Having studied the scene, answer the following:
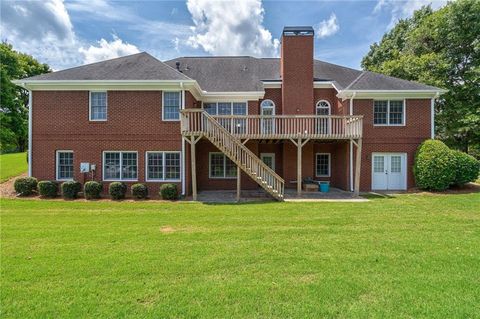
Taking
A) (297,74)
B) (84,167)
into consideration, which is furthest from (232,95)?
(84,167)

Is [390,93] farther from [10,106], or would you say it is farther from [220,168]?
[10,106]

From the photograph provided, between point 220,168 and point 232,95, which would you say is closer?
point 232,95

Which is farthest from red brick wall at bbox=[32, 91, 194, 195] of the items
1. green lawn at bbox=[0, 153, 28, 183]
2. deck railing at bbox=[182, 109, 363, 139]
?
green lawn at bbox=[0, 153, 28, 183]

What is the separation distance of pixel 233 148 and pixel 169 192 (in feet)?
11.8

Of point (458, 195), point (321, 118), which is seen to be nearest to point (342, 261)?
point (321, 118)

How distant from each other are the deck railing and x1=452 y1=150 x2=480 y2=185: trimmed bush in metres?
5.25

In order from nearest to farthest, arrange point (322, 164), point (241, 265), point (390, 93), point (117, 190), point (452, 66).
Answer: point (241, 265) < point (117, 190) < point (390, 93) < point (322, 164) < point (452, 66)

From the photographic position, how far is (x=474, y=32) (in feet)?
70.1

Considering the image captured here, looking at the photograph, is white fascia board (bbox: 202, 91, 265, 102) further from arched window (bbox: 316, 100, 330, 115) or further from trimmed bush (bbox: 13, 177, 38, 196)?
trimmed bush (bbox: 13, 177, 38, 196)

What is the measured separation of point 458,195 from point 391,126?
4.72m

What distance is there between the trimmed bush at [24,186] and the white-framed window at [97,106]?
4046mm

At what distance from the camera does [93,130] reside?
1432 cm

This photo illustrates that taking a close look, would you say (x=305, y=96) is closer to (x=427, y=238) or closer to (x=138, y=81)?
(x=138, y=81)

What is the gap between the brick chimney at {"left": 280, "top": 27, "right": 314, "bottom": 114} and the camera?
17.3 metres
